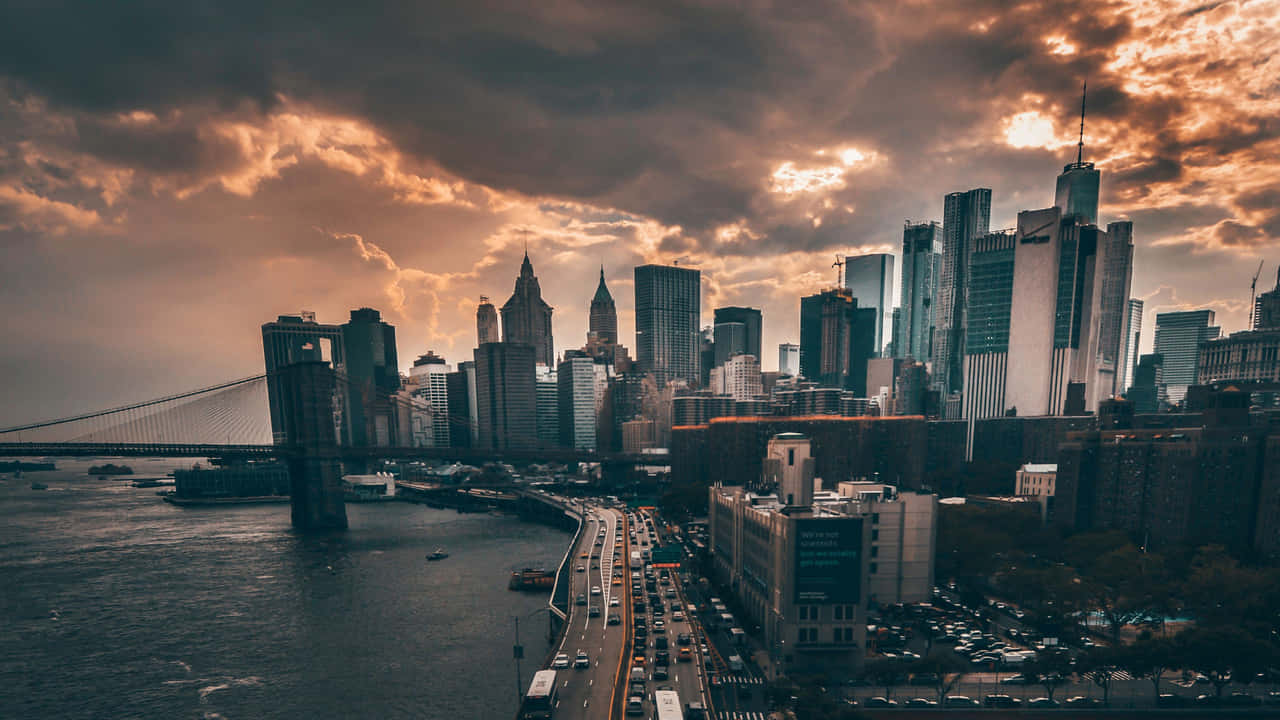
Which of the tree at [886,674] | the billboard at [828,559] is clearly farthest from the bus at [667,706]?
the billboard at [828,559]

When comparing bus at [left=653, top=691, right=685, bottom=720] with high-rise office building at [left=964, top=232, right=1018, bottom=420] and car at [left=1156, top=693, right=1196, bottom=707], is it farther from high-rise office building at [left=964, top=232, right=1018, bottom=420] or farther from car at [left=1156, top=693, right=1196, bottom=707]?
high-rise office building at [left=964, top=232, right=1018, bottom=420]

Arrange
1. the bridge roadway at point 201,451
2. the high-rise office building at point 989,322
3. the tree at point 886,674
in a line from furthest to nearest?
the high-rise office building at point 989,322 → the bridge roadway at point 201,451 → the tree at point 886,674

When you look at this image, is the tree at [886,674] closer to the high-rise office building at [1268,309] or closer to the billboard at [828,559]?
the billboard at [828,559]

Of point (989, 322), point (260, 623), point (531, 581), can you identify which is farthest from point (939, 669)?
point (989, 322)

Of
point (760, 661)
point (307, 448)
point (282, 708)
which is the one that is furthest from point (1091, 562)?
point (307, 448)

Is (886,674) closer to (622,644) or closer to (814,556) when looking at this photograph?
(814,556)

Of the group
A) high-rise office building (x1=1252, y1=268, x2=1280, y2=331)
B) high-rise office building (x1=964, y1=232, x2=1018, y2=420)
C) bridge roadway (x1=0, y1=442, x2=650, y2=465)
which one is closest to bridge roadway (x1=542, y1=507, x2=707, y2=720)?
bridge roadway (x1=0, y1=442, x2=650, y2=465)

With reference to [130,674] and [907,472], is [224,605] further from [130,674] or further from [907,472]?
[907,472]
